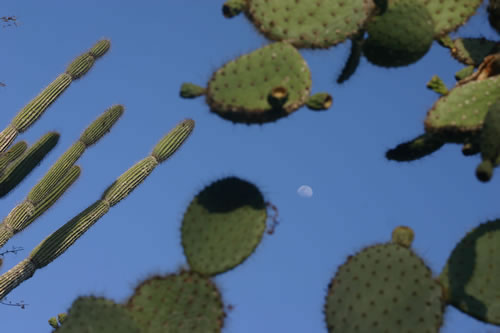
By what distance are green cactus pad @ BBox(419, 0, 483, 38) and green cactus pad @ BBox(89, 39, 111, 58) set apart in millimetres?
6381

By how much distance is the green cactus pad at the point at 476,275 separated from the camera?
3.08m

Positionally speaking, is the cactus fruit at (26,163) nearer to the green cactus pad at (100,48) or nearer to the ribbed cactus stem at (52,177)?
the ribbed cactus stem at (52,177)

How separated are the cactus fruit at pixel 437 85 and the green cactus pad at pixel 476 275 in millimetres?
722

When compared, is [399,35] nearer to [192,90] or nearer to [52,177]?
[192,90]

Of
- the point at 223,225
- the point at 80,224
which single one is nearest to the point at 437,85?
the point at 223,225

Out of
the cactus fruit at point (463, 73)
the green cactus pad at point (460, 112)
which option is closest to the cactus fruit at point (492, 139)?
the green cactus pad at point (460, 112)

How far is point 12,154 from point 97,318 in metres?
5.73

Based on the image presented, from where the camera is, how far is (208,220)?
322 cm

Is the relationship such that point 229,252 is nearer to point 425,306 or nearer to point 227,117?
point 227,117

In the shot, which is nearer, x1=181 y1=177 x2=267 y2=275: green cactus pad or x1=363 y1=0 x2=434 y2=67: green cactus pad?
x1=181 y1=177 x2=267 y2=275: green cactus pad

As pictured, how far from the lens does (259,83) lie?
3186 millimetres

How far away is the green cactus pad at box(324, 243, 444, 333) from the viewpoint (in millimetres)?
2932

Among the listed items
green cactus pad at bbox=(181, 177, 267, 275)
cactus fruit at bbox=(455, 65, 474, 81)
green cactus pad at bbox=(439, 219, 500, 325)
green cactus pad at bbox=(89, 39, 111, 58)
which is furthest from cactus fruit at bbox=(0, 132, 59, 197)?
green cactus pad at bbox=(439, 219, 500, 325)

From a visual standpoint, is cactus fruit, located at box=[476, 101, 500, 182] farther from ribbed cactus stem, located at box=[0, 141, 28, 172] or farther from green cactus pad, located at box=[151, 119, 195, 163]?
ribbed cactus stem, located at box=[0, 141, 28, 172]
